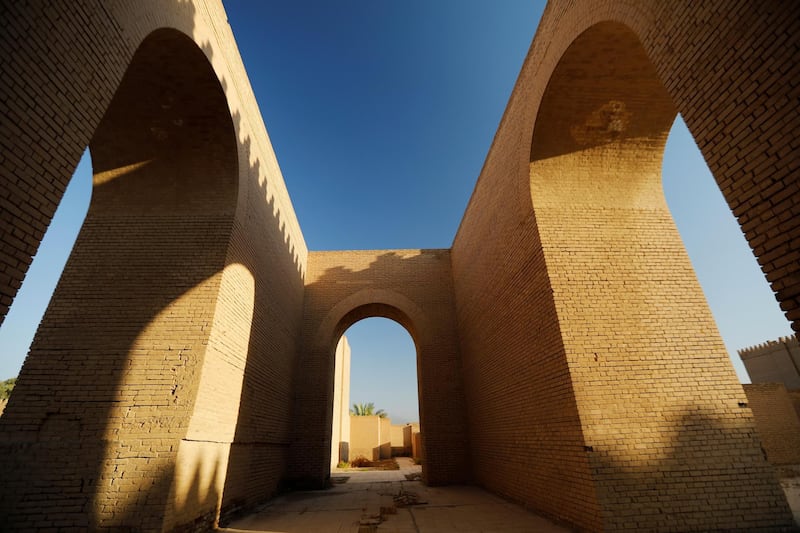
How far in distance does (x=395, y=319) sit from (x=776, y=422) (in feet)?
42.6

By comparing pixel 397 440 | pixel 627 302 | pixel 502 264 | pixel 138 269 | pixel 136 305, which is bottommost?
pixel 397 440

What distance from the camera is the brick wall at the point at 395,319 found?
364 inches

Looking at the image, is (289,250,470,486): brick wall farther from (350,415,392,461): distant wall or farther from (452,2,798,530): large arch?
(350,415,392,461): distant wall

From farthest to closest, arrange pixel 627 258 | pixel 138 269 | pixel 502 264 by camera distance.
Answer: pixel 502 264
pixel 138 269
pixel 627 258

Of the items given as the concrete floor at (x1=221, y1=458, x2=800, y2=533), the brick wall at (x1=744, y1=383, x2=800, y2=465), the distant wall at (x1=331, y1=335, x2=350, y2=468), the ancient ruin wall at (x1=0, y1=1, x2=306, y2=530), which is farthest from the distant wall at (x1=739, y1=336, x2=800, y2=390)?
the ancient ruin wall at (x1=0, y1=1, x2=306, y2=530)

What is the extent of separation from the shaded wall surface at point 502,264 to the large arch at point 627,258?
2 cm

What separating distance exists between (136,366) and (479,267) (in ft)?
22.4

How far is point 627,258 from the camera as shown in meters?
5.21

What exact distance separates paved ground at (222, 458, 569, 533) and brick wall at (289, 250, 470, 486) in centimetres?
92

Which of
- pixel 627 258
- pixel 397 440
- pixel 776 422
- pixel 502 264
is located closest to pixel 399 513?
pixel 502 264

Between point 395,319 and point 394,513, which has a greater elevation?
point 395,319

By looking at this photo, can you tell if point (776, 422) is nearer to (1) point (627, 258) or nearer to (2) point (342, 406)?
(1) point (627, 258)

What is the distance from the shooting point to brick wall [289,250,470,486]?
30.3 feet

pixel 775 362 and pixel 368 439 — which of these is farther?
pixel 775 362
